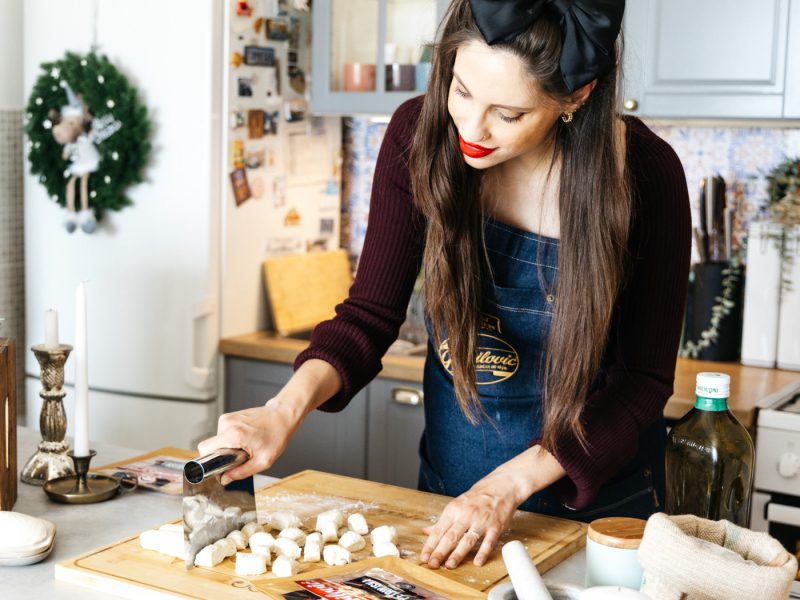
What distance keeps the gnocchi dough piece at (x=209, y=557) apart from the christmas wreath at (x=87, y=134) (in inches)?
63.6

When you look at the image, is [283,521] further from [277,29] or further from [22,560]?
[277,29]

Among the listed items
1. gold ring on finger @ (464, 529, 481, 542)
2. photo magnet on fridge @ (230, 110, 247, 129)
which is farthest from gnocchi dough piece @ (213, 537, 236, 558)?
photo magnet on fridge @ (230, 110, 247, 129)

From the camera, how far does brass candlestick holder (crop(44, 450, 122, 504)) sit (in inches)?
54.7

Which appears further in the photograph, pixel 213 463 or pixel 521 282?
pixel 521 282

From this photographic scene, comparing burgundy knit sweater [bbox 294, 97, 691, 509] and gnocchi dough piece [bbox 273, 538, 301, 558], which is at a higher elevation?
burgundy knit sweater [bbox 294, 97, 691, 509]

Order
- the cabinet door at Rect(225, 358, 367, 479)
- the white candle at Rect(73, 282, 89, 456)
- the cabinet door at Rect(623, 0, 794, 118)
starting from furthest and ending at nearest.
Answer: the cabinet door at Rect(225, 358, 367, 479)
the cabinet door at Rect(623, 0, 794, 118)
the white candle at Rect(73, 282, 89, 456)

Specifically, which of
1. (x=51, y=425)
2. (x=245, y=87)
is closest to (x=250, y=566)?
(x=51, y=425)

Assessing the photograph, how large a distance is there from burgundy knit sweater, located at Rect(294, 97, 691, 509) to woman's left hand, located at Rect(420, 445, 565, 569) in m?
0.03

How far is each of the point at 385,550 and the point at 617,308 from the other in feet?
1.57

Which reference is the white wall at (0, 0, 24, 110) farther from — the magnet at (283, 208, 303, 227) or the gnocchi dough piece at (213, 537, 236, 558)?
the gnocchi dough piece at (213, 537, 236, 558)

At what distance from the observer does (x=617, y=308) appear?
1434 mm

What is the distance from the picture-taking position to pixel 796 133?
2.54m

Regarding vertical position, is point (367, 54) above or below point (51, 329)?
above

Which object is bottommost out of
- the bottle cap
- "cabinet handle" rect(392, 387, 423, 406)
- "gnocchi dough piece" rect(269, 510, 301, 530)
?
"cabinet handle" rect(392, 387, 423, 406)
